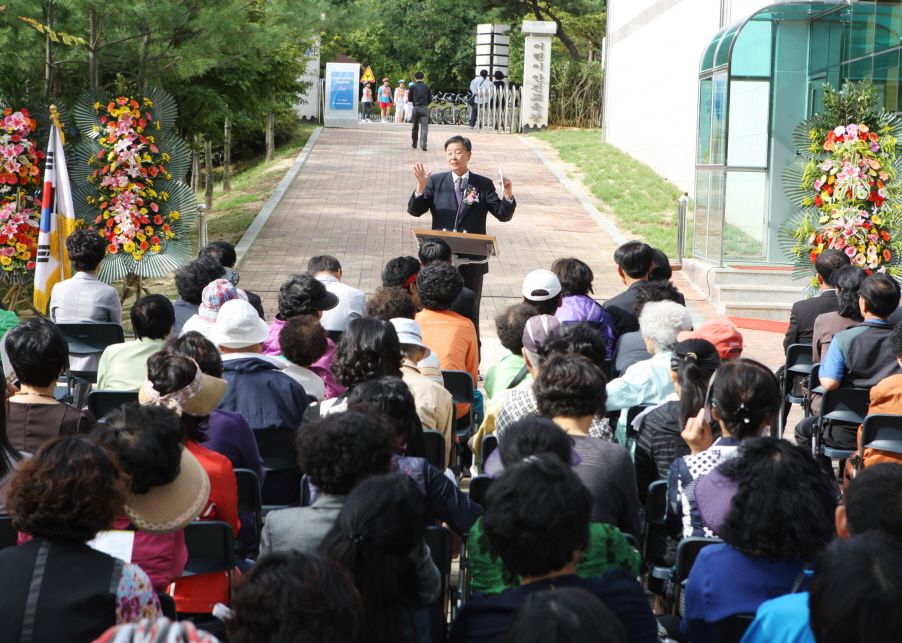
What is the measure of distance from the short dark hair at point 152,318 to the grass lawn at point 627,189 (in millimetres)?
10046

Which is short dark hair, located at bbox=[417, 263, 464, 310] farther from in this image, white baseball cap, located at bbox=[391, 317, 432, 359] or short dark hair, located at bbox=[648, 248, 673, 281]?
short dark hair, located at bbox=[648, 248, 673, 281]

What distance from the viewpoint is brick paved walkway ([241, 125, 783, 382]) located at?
11.1m

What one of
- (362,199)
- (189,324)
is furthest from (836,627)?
(362,199)

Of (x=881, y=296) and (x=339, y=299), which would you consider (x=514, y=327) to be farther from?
(x=881, y=296)

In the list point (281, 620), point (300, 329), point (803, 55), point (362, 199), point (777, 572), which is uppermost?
point (803, 55)

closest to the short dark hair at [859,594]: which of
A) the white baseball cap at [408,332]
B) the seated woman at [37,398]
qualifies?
the white baseball cap at [408,332]

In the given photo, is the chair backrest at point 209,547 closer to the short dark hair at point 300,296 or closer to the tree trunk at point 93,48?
the short dark hair at point 300,296

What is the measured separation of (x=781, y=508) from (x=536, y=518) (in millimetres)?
734

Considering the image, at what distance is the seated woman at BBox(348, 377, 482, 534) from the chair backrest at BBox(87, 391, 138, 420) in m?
1.57

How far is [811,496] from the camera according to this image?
92.4 inches

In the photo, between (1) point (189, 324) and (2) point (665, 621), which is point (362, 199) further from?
(2) point (665, 621)

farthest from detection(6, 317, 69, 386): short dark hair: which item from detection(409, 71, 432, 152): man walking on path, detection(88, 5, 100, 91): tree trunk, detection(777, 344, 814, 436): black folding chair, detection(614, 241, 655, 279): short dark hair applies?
detection(409, 71, 432, 152): man walking on path

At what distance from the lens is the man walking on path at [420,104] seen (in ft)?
74.6

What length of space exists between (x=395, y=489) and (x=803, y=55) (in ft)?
37.6
